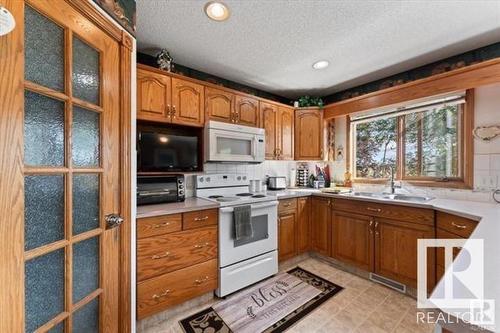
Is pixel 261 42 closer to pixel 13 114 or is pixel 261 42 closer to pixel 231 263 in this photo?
pixel 13 114

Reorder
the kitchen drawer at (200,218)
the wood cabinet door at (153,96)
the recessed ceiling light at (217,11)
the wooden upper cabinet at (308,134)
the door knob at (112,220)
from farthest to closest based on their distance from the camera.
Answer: the wooden upper cabinet at (308,134)
the wood cabinet door at (153,96)
the kitchen drawer at (200,218)
the recessed ceiling light at (217,11)
the door knob at (112,220)

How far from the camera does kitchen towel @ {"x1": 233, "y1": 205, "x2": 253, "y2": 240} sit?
2.01 m

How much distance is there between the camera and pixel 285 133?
309 centimetres

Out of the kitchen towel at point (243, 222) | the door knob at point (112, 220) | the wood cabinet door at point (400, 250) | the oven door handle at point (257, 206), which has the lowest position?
the wood cabinet door at point (400, 250)

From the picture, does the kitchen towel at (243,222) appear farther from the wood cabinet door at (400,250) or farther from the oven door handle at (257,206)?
the wood cabinet door at (400,250)

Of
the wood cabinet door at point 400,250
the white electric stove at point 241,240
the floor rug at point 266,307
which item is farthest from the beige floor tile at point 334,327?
the wood cabinet door at point 400,250

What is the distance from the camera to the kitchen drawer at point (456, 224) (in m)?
1.59

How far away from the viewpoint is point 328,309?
184cm

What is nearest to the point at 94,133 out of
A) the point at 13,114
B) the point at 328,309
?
the point at 13,114

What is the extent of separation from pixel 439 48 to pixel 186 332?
10.8ft

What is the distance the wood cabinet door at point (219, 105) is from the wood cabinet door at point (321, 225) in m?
1.53

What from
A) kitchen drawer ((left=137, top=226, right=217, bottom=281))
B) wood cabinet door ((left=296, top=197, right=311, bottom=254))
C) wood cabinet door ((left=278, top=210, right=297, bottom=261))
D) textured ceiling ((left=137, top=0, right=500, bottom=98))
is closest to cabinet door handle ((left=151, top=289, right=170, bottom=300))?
kitchen drawer ((left=137, top=226, right=217, bottom=281))

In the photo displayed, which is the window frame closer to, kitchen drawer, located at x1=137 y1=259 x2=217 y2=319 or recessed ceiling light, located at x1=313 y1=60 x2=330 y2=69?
recessed ceiling light, located at x1=313 y1=60 x2=330 y2=69

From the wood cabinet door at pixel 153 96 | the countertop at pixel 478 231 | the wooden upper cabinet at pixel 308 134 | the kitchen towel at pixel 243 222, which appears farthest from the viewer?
the wooden upper cabinet at pixel 308 134
